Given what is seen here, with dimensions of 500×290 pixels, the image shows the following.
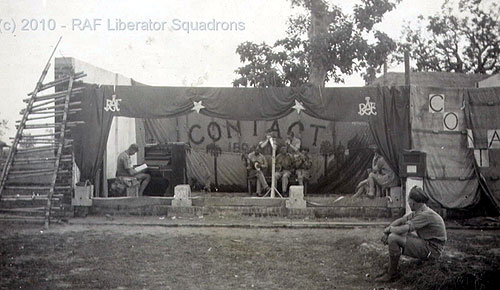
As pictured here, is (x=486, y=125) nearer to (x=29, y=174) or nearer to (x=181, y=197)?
(x=181, y=197)

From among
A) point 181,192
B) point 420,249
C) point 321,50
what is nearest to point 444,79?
point 321,50

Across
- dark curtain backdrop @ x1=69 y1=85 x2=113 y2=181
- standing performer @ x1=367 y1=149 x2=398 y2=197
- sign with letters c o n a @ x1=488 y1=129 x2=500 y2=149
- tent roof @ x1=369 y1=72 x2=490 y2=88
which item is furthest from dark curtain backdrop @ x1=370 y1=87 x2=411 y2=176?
dark curtain backdrop @ x1=69 y1=85 x2=113 y2=181

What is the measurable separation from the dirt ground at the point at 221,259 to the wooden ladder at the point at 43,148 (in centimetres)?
85

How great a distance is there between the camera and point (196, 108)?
9.70 metres

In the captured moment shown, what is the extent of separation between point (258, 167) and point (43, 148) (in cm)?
431

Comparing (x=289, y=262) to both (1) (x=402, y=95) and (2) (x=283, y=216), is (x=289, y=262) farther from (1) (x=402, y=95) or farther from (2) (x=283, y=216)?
(1) (x=402, y=95)

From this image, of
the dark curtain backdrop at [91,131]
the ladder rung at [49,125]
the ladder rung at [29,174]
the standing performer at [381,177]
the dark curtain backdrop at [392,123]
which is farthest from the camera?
the dark curtain backdrop at [91,131]

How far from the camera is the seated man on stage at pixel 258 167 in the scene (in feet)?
36.0

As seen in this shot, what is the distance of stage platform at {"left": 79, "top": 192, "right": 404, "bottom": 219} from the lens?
9.59 m

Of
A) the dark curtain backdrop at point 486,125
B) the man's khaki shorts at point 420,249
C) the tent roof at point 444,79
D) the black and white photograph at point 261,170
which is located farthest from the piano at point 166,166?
the man's khaki shorts at point 420,249

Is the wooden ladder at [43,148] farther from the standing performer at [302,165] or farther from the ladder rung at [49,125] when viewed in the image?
the standing performer at [302,165]

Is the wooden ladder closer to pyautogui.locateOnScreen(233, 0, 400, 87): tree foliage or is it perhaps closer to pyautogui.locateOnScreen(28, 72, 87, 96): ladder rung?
pyautogui.locateOnScreen(28, 72, 87, 96): ladder rung

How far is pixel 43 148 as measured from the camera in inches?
353

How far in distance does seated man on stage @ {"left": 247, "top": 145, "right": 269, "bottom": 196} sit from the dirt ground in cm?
242
